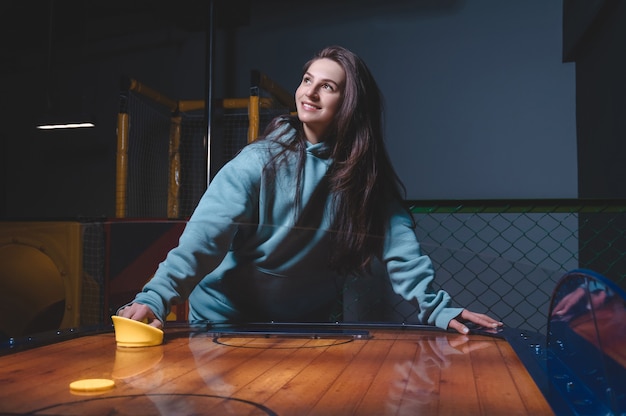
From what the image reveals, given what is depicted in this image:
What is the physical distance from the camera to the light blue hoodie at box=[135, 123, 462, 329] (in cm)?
129

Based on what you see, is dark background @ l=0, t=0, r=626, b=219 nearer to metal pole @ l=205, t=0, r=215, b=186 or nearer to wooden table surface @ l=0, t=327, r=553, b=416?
metal pole @ l=205, t=0, r=215, b=186

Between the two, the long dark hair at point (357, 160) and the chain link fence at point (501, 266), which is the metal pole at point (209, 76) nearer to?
the chain link fence at point (501, 266)

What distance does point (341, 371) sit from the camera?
0.91 m

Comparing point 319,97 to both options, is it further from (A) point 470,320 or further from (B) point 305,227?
(A) point 470,320

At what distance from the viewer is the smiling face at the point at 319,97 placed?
147 centimetres

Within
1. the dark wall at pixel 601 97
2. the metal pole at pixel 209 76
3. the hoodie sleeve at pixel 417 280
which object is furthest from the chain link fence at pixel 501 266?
the metal pole at pixel 209 76

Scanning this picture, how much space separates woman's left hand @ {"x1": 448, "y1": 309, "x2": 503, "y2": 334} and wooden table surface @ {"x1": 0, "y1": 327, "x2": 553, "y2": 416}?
4 cm

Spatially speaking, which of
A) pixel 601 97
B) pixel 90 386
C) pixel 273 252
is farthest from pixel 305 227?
pixel 601 97

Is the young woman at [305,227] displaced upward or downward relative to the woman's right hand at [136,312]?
upward

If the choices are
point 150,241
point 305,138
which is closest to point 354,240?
point 305,138

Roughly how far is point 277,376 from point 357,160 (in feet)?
2.40

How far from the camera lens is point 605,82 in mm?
3365

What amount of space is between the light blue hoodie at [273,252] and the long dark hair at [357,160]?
0.09 feet

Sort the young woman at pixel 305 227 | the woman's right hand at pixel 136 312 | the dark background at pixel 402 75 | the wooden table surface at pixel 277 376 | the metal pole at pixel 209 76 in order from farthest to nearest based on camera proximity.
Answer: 1. the dark background at pixel 402 75
2. the metal pole at pixel 209 76
3. the young woman at pixel 305 227
4. the woman's right hand at pixel 136 312
5. the wooden table surface at pixel 277 376
